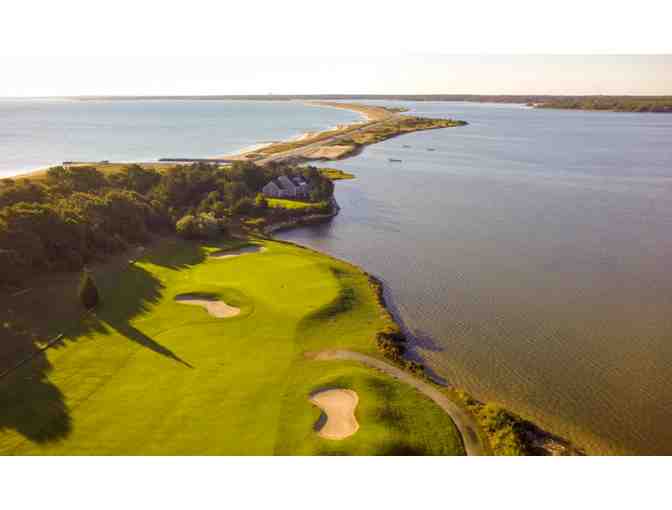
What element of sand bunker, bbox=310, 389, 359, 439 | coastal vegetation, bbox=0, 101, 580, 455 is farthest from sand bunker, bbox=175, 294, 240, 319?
sand bunker, bbox=310, 389, 359, 439

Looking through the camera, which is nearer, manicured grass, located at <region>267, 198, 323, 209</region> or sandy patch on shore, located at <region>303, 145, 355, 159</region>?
manicured grass, located at <region>267, 198, 323, 209</region>

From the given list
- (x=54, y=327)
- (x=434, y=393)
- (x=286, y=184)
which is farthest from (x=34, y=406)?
(x=286, y=184)

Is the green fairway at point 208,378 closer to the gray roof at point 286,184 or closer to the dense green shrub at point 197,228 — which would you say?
the dense green shrub at point 197,228

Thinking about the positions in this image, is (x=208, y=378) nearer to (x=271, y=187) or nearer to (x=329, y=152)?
(x=271, y=187)

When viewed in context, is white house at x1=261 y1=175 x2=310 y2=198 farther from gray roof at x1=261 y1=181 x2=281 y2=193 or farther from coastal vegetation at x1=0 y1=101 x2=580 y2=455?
coastal vegetation at x1=0 y1=101 x2=580 y2=455

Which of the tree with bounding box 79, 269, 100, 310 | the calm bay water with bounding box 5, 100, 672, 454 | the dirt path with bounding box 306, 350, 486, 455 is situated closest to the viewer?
the dirt path with bounding box 306, 350, 486, 455

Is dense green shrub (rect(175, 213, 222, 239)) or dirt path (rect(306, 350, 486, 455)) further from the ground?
dense green shrub (rect(175, 213, 222, 239))
